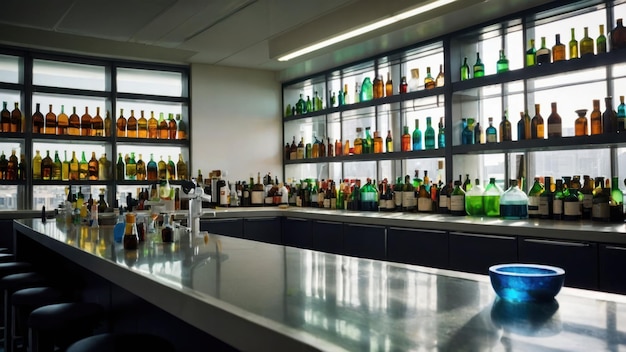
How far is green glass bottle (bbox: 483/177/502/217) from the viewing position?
142 inches

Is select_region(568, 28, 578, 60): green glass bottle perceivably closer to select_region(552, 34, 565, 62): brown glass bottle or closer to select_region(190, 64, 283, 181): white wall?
select_region(552, 34, 565, 62): brown glass bottle

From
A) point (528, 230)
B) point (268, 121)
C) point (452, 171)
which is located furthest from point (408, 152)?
point (268, 121)

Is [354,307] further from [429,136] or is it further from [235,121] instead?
[235,121]

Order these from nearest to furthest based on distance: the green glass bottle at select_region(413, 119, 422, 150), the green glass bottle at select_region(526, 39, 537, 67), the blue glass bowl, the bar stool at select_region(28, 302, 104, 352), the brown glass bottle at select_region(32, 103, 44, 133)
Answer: the blue glass bowl
the bar stool at select_region(28, 302, 104, 352)
the green glass bottle at select_region(526, 39, 537, 67)
the green glass bottle at select_region(413, 119, 422, 150)
the brown glass bottle at select_region(32, 103, 44, 133)

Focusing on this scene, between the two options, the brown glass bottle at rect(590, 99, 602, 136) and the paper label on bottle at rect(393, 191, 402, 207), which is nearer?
the brown glass bottle at rect(590, 99, 602, 136)

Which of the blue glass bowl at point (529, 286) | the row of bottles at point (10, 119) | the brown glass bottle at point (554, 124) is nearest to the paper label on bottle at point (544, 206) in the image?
the brown glass bottle at point (554, 124)

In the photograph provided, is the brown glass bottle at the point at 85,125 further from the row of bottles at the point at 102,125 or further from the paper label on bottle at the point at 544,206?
the paper label on bottle at the point at 544,206

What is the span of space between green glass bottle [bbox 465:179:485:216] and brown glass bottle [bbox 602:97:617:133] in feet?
2.99

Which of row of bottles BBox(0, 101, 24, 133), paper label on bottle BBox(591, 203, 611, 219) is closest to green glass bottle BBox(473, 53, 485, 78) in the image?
paper label on bottle BBox(591, 203, 611, 219)

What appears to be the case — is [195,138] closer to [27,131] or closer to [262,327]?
[27,131]

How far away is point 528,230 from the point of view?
2.81 metres

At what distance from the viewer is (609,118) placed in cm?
307

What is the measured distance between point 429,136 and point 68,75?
371cm

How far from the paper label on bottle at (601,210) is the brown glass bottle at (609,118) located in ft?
1.52
